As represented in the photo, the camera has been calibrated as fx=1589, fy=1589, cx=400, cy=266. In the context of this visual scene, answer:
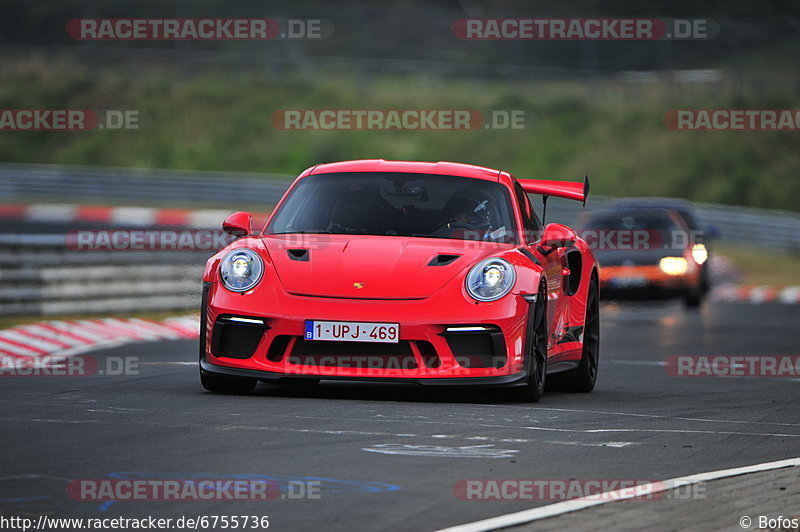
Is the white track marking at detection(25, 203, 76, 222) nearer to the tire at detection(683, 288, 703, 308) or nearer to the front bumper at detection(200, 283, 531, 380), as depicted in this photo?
the tire at detection(683, 288, 703, 308)

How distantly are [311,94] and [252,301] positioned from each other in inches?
1870

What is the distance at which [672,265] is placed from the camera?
24672 mm

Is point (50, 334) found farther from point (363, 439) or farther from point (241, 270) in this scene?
point (363, 439)

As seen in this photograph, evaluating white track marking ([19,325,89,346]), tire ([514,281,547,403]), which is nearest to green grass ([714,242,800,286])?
white track marking ([19,325,89,346])

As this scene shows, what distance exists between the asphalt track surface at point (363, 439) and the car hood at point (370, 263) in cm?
66

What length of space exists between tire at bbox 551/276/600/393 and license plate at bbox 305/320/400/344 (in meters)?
2.22

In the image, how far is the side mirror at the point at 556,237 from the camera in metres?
10.0

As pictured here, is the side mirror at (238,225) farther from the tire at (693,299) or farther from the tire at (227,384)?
the tire at (693,299)

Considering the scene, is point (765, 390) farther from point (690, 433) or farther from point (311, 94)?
point (311, 94)

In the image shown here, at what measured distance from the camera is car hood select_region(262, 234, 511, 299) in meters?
9.05

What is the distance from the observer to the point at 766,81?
47625 millimetres

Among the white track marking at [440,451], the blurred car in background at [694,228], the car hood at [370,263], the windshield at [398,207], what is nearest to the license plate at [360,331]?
the car hood at [370,263]

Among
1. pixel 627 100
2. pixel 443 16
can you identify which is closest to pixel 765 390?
pixel 443 16

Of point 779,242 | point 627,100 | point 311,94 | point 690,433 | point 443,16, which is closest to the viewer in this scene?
point 690,433
